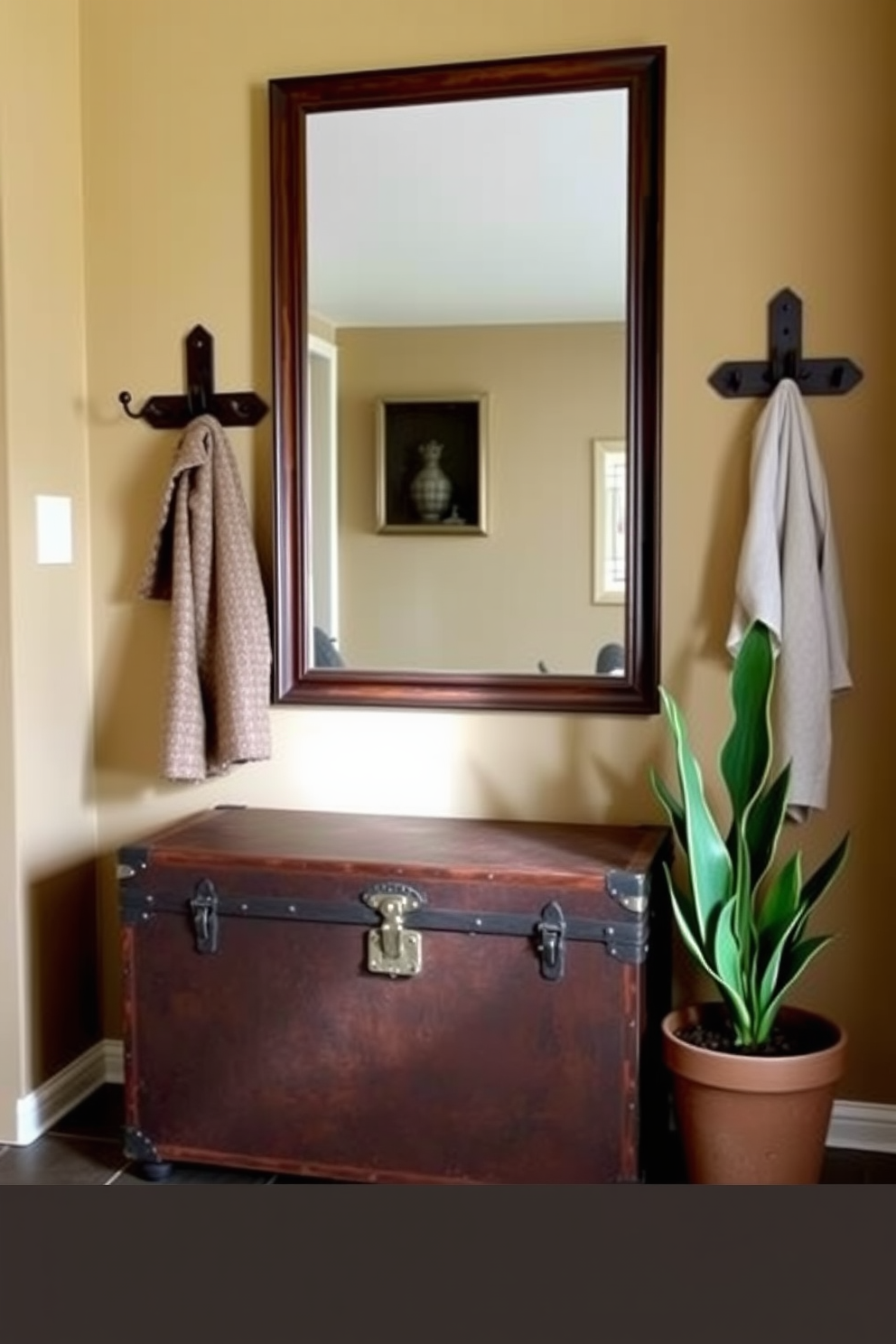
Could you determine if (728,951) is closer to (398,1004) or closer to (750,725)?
(750,725)

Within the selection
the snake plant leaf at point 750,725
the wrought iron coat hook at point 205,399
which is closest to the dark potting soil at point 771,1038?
the snake plant leaf at point 750,725

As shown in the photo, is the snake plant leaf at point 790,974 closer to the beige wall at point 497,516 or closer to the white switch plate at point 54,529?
the beige wall at point 497,516

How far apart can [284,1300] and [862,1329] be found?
0.26m

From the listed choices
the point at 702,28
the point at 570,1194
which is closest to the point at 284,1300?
the point at 570,1194

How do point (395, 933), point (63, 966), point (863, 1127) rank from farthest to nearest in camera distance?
point (63, 966) < point (863, 1127) < point (395, 933)

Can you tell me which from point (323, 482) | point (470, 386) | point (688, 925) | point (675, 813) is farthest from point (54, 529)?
point (688, 925)

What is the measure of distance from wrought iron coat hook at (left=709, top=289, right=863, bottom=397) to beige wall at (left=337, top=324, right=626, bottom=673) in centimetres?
25

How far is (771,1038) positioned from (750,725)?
1.78 feet

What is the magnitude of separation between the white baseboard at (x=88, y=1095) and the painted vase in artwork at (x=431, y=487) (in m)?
1.33

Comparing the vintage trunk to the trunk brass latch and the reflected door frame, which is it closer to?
the trunk brass latch

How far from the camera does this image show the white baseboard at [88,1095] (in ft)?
7.76

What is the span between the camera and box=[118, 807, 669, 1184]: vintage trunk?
2.04 meters

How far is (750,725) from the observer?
2.08 meters

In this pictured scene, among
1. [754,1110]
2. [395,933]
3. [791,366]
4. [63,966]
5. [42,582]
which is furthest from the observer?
[63,966]
